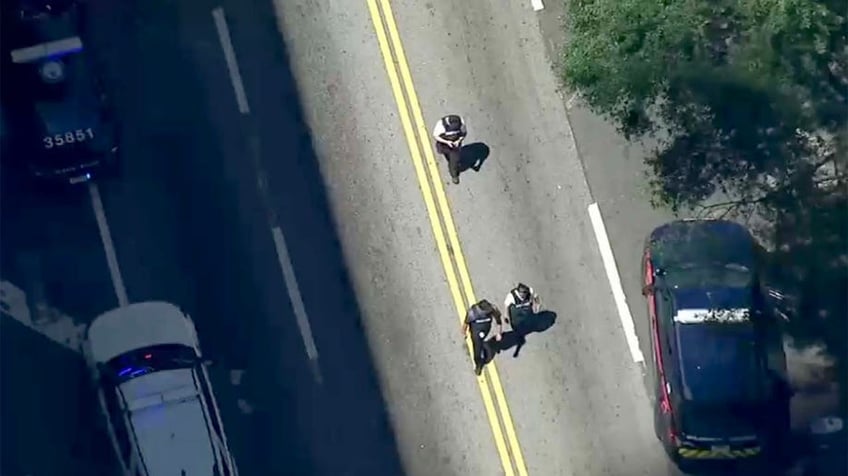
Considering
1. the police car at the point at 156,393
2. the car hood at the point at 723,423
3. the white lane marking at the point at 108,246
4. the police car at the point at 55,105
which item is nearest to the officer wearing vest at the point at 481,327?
the car hood at the point at 723,423

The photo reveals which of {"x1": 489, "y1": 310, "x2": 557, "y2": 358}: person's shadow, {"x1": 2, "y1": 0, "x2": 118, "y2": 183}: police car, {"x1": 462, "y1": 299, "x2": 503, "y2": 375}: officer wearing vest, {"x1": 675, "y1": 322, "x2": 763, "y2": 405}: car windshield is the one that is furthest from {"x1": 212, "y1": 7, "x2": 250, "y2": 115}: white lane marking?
{"x1": 675, "y1": 322, "x2": 763, "y2": 405}: car windshield

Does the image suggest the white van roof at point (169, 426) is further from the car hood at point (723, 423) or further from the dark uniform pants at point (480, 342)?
the car hood at point (723, 423)

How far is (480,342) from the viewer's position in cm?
2511

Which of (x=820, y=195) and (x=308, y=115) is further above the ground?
(x=308, y=115)

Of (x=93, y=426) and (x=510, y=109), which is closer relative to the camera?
(x=93, y=426)

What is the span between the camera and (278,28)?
85.7 ft

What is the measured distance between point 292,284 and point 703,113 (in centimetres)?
848

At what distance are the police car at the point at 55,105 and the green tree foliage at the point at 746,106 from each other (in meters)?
8.90

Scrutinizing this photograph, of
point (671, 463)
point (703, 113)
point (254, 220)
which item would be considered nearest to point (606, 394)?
point (671, 463)

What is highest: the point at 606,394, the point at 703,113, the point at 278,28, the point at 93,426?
the point at 278,28

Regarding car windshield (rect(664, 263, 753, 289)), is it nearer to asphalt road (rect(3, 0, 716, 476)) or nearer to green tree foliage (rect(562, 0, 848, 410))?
asphalt road (rect(3, 0, 716, 476))

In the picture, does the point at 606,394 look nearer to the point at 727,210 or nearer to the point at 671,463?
the point at 671,463

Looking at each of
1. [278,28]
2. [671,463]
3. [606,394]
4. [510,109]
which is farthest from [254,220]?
[671,463]

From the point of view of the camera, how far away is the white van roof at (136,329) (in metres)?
24.1
